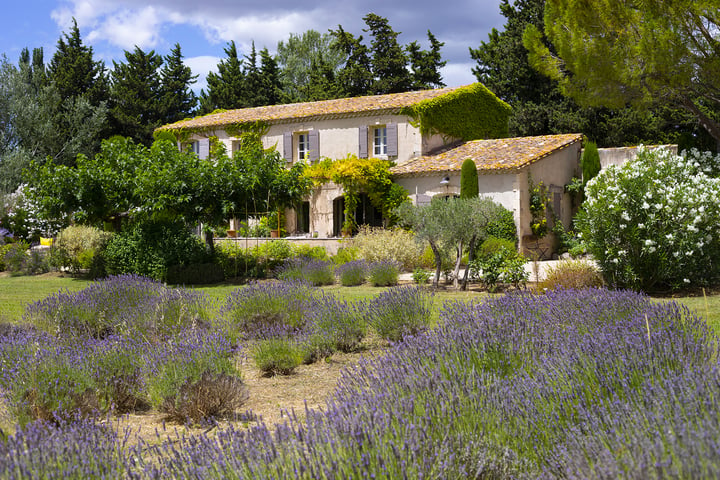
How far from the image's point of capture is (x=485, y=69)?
101ft

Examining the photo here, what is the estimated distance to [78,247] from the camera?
18000 mm

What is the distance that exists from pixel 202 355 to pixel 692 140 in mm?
18042

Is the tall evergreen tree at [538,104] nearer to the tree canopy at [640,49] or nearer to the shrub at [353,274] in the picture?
the tree canopy at [640,49]

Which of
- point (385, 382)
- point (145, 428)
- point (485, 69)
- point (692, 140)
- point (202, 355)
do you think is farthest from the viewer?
A: point (485, 69)

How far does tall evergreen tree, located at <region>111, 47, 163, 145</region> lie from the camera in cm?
3503

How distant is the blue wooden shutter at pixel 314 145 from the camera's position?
23734mm

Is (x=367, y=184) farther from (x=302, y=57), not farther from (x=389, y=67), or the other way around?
(x=302, y=57)

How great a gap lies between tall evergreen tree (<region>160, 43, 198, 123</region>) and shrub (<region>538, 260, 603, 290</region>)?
99.2 feet

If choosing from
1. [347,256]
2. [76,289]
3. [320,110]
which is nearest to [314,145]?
[320,110]

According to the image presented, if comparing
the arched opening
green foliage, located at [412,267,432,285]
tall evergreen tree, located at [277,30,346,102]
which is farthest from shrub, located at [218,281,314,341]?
tall evergreen tree, located at [277,30,346,102]

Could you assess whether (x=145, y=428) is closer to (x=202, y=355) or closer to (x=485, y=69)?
(x=202, y=355)

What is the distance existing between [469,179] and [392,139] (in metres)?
4.50

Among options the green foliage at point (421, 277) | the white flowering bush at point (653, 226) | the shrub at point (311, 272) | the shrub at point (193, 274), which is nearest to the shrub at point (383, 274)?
the green foliage at point (421, 277)

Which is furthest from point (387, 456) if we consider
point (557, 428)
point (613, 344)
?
point (613, 344)
